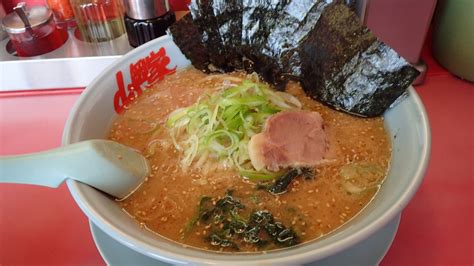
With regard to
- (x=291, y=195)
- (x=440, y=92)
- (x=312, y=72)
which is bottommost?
(x=440, y=92)

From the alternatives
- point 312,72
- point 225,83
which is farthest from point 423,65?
point 225,83

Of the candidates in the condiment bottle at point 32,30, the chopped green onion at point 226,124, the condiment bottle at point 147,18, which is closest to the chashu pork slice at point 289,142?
the chopped green onion at point 226,124

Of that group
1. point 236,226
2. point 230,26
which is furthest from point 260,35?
point 236,226

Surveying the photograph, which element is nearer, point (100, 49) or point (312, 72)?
point (312, 72)

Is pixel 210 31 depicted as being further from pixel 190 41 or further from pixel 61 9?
pixel 61 9

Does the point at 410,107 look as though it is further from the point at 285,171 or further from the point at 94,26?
the point at 94,26

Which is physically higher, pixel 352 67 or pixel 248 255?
pixel 352 67

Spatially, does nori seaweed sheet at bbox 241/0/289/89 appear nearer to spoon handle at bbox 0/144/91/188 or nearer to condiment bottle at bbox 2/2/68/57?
spoon handle at bbox 0/144/91/188
